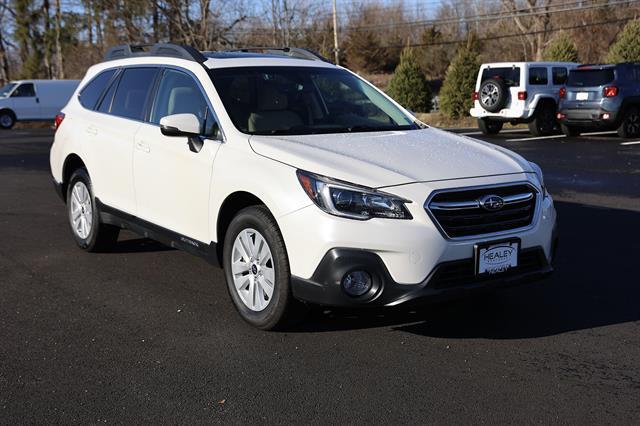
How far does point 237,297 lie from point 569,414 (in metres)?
2.20

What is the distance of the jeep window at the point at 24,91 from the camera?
3049cm

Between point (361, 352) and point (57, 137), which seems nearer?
point (361, 352)

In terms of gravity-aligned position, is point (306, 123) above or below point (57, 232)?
above

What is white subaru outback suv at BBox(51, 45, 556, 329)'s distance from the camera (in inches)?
164

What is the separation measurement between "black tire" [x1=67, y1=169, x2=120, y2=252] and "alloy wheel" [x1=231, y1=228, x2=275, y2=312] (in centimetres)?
229

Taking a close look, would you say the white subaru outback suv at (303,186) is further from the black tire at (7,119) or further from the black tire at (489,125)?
the black tire at (7,119)

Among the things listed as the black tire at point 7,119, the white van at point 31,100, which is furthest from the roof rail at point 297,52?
the black tire at point 7,119

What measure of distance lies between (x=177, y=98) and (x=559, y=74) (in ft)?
55.1

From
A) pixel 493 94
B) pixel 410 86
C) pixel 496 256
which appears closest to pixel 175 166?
pixel 496 256

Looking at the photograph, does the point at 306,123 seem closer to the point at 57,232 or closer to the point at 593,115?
the point at 57,232

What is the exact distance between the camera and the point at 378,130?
542cm

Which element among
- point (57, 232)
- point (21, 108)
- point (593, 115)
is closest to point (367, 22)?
point (21, 108)

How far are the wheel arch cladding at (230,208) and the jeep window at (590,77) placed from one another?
15046 mm

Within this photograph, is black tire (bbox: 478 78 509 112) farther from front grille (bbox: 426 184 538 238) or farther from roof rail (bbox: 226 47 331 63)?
front grille (bbox: 426 184 538 238)
